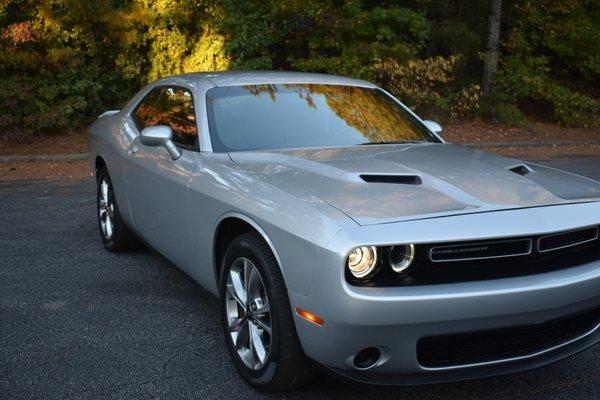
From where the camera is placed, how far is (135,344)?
372 cm

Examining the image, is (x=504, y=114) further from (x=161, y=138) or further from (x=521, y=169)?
(x=161, y=138)

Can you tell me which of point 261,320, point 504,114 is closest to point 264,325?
point 261,320

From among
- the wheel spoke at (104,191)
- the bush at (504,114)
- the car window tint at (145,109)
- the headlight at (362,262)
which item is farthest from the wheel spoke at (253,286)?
the bush at (504,114)

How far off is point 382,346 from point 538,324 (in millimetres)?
694

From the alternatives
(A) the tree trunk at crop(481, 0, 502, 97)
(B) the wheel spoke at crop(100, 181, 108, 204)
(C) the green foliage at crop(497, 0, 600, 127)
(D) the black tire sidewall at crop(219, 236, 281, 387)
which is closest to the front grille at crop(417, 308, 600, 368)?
(D) the black tire sidewall at crop(219, 236, 281, 387)

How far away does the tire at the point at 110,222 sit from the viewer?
5.33 m

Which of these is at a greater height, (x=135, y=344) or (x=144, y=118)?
(x=144, y=118)

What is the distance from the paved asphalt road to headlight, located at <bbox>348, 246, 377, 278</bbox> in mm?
527

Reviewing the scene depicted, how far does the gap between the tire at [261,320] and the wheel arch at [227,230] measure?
76mm

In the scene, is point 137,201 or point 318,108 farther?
point 137,201

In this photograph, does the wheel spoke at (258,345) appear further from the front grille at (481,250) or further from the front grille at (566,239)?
the front grille at (566,239)

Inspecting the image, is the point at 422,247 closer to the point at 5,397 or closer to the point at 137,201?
the point at 5,397

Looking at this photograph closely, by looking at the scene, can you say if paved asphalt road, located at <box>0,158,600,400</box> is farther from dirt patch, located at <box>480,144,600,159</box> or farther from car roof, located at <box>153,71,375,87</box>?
dirt patch, located at <box>480,144,600,159</box>

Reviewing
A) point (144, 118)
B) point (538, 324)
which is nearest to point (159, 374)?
point (538, 324)
